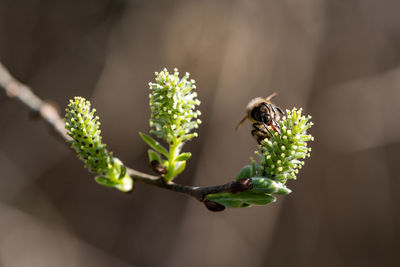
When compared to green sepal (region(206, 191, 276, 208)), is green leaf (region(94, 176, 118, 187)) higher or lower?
lower

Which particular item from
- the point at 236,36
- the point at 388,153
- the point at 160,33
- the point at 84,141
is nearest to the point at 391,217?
the point at 388,153

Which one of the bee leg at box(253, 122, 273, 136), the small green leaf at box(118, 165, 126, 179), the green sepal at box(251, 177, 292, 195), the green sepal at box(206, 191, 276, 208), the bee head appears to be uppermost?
the bee head

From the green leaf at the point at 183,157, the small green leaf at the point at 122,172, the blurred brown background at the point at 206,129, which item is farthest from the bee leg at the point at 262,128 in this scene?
the blurred brown background at the point at 206,129

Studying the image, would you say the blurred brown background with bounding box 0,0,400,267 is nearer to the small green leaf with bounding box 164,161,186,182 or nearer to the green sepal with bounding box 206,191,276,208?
the small green leaf with bounding box 164,161,186,182

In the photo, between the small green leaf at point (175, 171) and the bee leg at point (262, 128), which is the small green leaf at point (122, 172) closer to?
the small green leaf at point (175, 171)

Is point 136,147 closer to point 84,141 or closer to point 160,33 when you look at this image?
point 160,33

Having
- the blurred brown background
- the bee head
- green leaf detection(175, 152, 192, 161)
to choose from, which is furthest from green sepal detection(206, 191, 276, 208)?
the blurred brown background
